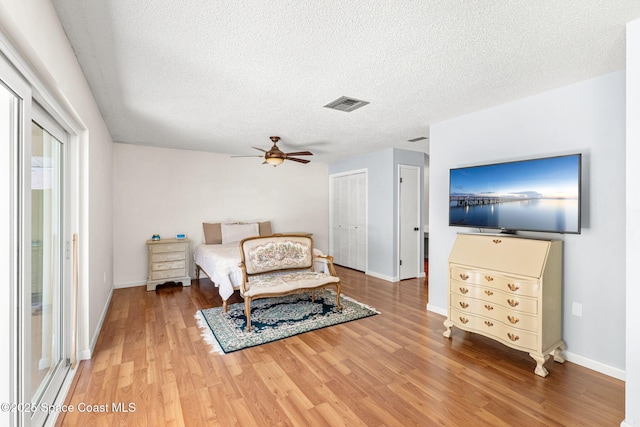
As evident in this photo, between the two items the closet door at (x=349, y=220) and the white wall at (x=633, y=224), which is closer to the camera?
the white wall at (x=633, y=224)

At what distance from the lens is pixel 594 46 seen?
200 centimetres

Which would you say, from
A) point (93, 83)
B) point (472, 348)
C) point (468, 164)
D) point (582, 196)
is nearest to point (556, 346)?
point (472, 348)

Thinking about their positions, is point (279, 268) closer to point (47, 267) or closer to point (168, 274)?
point (168, 274)

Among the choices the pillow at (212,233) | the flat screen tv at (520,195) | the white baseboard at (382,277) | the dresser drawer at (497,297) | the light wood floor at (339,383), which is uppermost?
the flat screen tv at (520,195)

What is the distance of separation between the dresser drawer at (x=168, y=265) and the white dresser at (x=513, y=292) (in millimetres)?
4289

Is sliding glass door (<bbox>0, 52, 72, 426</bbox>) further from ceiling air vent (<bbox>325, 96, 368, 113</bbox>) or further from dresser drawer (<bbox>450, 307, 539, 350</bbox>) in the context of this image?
dresser drawer (<bbox>450, 307, 539, 350</bbox>)

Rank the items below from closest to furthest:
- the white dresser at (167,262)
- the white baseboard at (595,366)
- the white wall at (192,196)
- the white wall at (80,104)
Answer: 1. the white wall at (80,104)
2. the white baseboard at (595,366)
3. the white dresser at (167,262)
4. the white wall at (192,196)

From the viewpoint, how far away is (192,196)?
5.57 metres

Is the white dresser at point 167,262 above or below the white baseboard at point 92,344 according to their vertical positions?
above

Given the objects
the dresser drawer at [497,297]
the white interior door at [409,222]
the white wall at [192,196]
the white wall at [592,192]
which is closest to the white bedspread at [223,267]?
the white wall at [192,196]

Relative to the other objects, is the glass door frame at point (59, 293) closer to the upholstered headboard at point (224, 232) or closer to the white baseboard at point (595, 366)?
the upholstered headboard at point (224, 232)

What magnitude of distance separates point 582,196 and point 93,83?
14.8ft

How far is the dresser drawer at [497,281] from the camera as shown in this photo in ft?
8.04

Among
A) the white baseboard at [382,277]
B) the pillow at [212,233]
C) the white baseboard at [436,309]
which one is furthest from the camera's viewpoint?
the pillow at [212,233]
